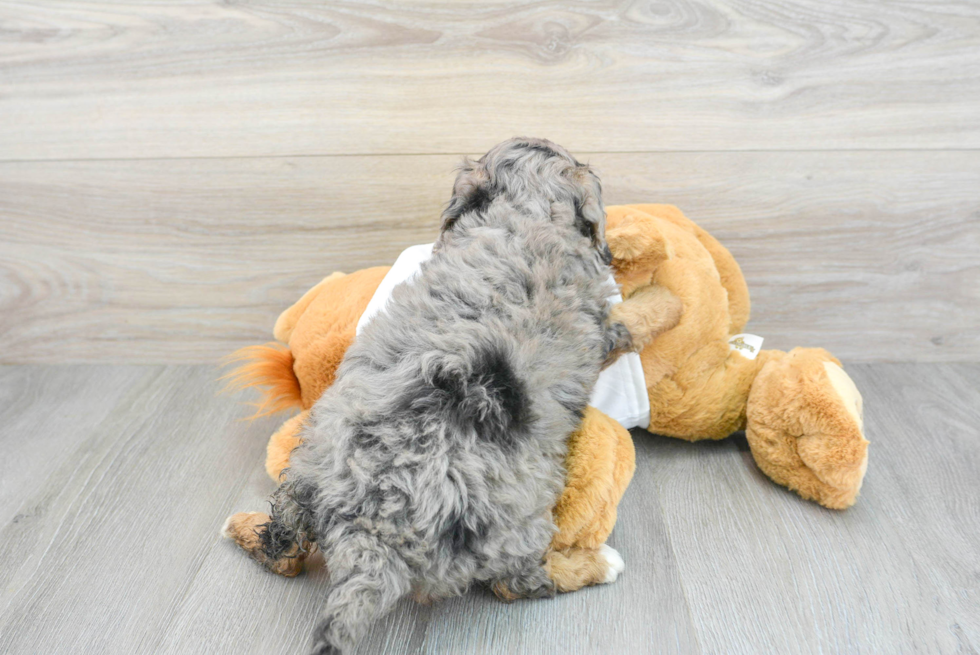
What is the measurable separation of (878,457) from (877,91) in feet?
2.91

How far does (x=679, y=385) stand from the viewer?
1.41 m

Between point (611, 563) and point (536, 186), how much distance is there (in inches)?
27.5

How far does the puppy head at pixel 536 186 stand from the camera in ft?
4.07

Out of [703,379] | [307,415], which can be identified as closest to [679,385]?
[703,379]

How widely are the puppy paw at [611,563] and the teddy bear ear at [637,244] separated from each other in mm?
547

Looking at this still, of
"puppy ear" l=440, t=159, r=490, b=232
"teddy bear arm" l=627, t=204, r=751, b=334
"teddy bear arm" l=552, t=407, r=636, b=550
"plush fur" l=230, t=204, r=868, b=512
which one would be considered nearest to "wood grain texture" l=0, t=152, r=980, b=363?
"teddy bear arm" l=627, t=204, r=751, b=334

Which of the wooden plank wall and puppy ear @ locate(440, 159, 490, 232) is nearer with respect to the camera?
puppy ear @ locate(440, 159, 490, 232)

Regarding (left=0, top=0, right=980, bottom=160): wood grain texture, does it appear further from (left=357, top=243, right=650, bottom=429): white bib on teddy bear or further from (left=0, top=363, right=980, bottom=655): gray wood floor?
(left=0, top=363, right=980, bottom=655): gray wood floor

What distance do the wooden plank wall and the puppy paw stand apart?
921 mm

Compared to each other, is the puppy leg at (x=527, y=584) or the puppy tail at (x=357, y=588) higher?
the puppy tail at (x=357, y=588)

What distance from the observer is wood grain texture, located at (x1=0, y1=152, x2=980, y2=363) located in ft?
5.63

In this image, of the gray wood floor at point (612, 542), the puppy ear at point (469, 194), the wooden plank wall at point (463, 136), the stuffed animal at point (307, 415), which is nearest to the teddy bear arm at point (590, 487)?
the stuffed animal at point (307, 415)

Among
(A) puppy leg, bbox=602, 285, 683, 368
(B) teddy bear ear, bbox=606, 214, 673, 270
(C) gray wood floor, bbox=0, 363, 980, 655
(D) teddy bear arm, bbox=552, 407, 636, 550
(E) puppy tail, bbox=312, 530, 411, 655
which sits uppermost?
(B) teddy bear ear, bbox=606, 214, 673, 270

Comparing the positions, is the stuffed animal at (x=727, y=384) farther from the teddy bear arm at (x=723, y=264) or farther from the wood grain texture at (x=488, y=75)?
the wood grain texture at (x=488, y=75)
